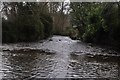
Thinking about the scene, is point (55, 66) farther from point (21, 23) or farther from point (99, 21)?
point (21, 23)

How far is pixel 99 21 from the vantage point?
1714 centimetres

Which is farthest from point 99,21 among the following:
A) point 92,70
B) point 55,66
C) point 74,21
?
point 92,70

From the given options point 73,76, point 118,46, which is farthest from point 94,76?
point 118,46

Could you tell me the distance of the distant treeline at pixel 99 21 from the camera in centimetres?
1272

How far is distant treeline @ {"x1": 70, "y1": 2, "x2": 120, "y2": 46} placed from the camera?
12722mm

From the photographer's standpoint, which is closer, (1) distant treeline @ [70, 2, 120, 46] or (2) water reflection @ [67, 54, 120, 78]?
(2) water reflection @ [67, 54, 120, 78]

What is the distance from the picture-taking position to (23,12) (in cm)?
1823

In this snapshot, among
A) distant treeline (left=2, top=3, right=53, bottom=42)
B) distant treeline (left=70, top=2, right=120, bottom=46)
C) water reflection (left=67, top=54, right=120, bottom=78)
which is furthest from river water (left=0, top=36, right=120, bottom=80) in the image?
distant treeline (left=2, top=3, right=53, bottom=42)

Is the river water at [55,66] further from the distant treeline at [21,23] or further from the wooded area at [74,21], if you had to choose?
the distant treeline at [21,23]

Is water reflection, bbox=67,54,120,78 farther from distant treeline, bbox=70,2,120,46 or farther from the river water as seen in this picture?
distant treeline, bbox=70,2,120,46

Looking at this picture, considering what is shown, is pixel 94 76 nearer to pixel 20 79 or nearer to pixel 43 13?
pixel 20 79

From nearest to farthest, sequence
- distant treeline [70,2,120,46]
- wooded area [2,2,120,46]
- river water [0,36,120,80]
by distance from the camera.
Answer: river water [0,36,120,80], distant treeline [70,2,120,46], wooded area [2,2,120,46]

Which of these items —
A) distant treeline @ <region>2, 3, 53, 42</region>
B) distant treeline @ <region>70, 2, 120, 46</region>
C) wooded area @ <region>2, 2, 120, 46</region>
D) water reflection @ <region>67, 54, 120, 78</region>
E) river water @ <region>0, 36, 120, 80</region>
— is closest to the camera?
river water @ <region>0, 36, 120, 80</region>

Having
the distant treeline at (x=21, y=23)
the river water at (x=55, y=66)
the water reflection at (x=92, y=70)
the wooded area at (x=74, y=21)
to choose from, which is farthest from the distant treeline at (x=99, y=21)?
the water reflection at (x=92, y=70)
